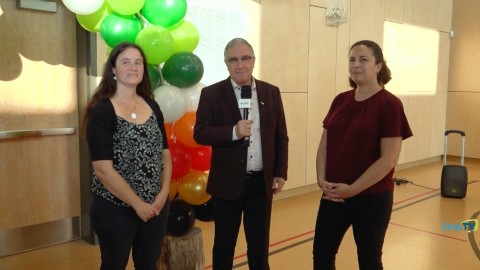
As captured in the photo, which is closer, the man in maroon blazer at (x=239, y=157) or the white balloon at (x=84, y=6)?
the man in maroon blazer at (x=239, y=157)

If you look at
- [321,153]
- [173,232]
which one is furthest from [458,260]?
[173,232]

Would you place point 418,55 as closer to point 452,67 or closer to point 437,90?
point 437,90

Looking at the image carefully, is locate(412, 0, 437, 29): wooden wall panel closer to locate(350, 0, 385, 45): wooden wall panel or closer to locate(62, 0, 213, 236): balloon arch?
locate(350, 0, 385, 45): wooden wall panel

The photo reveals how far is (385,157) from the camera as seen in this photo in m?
2.15

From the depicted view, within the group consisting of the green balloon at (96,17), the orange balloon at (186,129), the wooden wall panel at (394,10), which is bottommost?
the orange balloon at (186,129)

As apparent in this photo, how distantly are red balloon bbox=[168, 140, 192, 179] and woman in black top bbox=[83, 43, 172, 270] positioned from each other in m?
0.69

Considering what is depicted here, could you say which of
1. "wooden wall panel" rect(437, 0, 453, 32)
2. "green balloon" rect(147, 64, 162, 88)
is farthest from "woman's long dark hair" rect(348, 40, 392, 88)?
"wooden wall panel" rect(437, 0, 453, 32)

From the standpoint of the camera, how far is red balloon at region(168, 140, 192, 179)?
295cm

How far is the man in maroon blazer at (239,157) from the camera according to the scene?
2.40m

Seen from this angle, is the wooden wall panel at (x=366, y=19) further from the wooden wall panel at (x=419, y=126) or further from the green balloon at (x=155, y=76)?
the green balloon at (x=155, y=76)

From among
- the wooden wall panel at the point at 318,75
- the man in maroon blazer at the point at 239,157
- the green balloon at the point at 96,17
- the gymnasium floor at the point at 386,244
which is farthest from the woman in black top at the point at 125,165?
the wooden wall panel at the point at 318,75

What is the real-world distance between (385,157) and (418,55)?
6.13 meters

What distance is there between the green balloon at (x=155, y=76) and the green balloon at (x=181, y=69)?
0.05 m

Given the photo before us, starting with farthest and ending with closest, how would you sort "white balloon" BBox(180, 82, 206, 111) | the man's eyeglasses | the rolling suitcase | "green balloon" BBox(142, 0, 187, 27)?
the rolling suitcase
"white balloon" BBox(180, 82, 206, 111)
"green balloon" BBox(142, 0, 187, 27)
the man's eyeglasses
